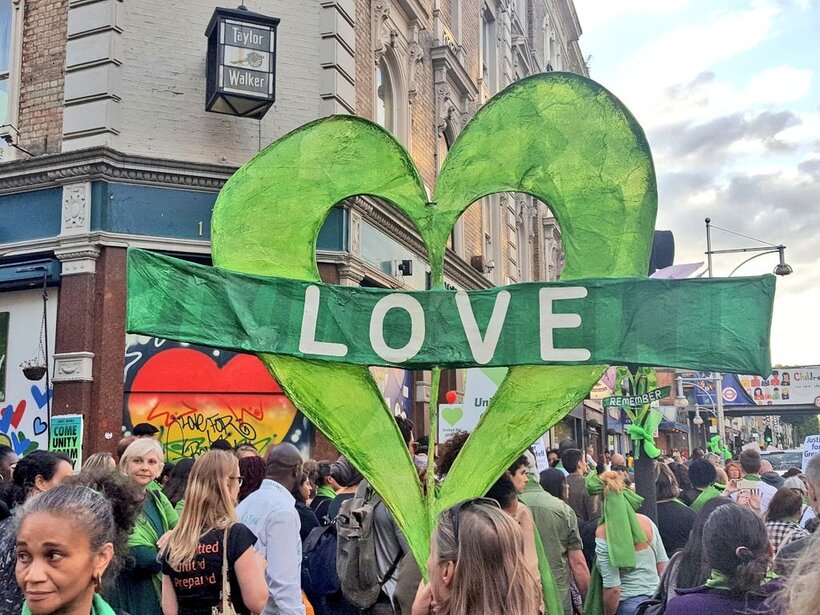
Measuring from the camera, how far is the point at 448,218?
4.21 m

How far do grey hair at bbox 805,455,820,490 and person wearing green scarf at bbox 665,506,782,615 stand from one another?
1.47 m

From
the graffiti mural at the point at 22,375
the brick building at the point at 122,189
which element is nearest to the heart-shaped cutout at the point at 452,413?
the brick building at the point at 122,189

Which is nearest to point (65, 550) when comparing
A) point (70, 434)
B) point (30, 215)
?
point (70, 434)

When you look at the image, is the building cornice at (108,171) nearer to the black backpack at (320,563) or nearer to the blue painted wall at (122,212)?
the blue painted wall at (122,212)

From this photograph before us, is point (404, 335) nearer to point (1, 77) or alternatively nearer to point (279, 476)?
point (279, 476)

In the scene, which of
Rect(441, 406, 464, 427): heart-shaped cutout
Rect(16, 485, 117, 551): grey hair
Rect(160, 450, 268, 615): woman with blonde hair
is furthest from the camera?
Rect(441, 406, 464, 427): heart-shaped cutout

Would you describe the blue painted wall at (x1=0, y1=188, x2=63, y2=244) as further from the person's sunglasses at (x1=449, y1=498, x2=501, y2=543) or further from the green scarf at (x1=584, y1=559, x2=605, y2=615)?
the person's sunglasses at (x1=449, y1=498, x2=501, y2=543)

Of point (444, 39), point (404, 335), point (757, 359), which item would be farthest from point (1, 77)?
Answer: point (757, 359)

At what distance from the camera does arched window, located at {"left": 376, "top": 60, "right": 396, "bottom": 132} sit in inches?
574

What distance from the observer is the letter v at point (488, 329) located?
397cm

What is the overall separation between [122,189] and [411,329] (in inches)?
308

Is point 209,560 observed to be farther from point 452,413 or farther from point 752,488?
point 452,413

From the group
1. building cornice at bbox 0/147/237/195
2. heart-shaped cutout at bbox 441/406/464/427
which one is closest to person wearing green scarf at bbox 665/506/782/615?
heart-shaped cutout at bbox 441/406/464/427

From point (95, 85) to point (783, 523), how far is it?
958 cm
